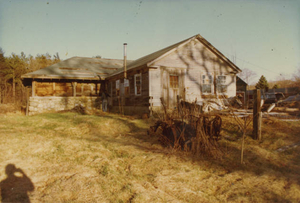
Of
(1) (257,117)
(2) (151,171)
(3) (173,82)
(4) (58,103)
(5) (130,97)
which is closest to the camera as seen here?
(2) (151,171)

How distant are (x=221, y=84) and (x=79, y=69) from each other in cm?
1351

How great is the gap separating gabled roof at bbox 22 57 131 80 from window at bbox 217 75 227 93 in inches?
414

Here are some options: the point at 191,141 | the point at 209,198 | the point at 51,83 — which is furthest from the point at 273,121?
the point at 51,83

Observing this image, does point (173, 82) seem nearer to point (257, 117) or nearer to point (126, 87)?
point (126, 87)

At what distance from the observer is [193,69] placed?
14.4 m

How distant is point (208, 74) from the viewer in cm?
1504

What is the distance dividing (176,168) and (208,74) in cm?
1145

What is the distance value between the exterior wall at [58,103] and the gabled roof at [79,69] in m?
1.93

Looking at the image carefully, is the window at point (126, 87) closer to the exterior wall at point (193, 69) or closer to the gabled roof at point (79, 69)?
the exterior wall at point (193, 69)

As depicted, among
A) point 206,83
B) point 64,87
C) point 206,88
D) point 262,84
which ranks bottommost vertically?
point 206,88

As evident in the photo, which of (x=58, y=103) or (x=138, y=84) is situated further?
(x=58, y=103)

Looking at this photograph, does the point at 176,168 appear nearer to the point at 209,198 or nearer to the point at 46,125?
the point at 209,198

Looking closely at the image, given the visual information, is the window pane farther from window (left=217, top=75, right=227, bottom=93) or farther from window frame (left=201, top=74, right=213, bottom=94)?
window (left=217, top=75, right=227, bottom=93)

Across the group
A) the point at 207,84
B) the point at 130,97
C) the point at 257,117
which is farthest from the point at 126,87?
the point at 257,117
